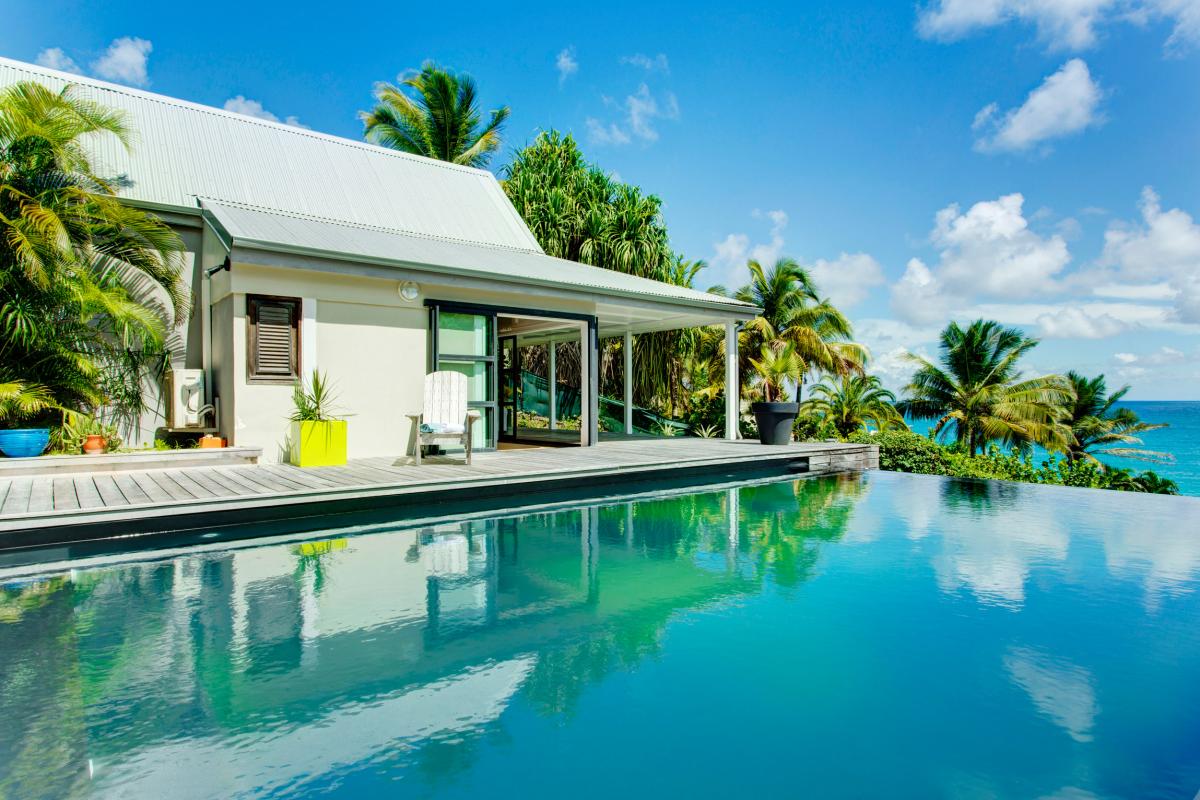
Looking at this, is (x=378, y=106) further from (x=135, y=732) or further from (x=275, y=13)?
(x=135, y=732)

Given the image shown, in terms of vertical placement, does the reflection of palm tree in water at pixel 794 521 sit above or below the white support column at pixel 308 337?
below

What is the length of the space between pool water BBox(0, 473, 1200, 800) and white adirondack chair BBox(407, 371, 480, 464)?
2503mm

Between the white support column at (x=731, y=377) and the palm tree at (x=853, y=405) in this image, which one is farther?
the palm tree at (x=853, y=405)

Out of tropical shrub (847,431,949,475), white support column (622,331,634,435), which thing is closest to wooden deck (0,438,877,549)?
tropical shrub (847,431,949,475)

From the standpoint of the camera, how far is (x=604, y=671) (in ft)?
10.5

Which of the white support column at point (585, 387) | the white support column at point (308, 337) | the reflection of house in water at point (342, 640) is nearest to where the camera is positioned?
the reflection of house in water at point (342, 640)

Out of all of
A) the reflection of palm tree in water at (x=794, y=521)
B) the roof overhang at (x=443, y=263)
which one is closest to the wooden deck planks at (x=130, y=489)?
the roof overhang at (x=443, y=263)

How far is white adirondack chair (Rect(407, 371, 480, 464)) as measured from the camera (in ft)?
26.8

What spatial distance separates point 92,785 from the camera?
→ 7.26ft

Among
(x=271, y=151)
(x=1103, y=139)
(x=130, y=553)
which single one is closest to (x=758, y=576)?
(x=130, y=553)

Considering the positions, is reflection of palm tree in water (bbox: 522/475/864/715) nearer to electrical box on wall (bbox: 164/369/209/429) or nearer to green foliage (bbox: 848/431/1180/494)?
green foliage (bbox: 848/431/1180/494)

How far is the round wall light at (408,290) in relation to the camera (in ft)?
27.9

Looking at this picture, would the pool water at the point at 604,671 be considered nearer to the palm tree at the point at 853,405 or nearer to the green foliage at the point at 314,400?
the green foliage at the point at 314,400

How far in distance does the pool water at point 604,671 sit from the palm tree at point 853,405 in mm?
9340
